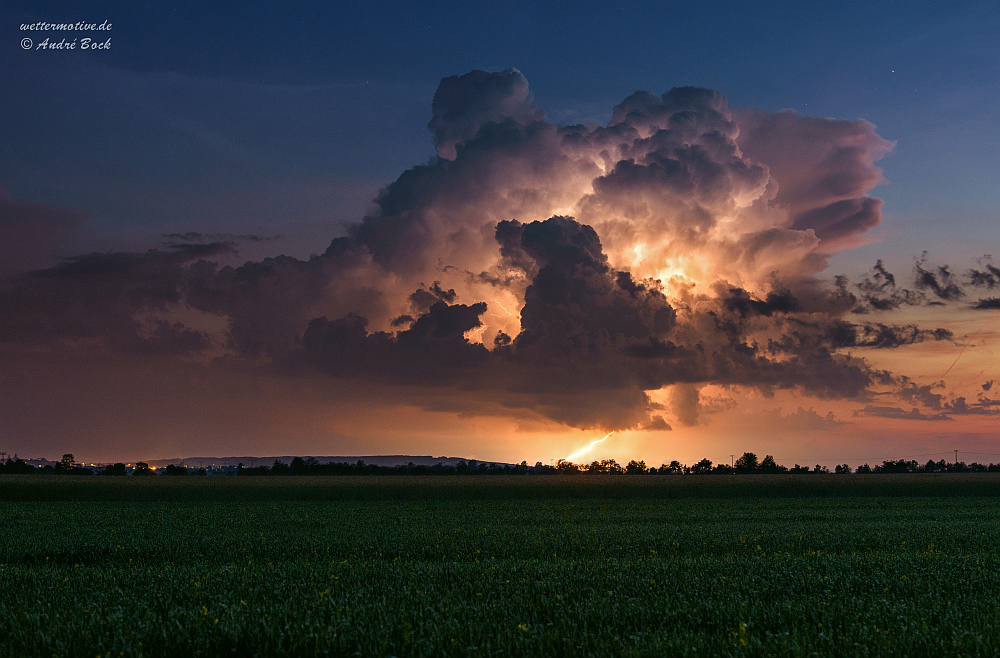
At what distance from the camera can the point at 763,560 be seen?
18328 mm

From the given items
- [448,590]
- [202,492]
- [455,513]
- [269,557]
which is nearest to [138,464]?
[202,492]

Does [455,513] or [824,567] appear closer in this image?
[824,567]

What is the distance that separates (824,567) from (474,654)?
11.7 meters

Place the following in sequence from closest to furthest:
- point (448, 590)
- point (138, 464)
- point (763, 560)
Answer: point (448, 590) < point (763, 560) < point (138, 464)

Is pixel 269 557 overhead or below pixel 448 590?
below

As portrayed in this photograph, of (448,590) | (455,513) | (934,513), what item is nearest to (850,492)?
(934,513)

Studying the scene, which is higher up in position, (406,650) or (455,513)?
(406,650)

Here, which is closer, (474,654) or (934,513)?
(474,654)

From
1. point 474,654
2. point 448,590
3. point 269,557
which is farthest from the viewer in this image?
point 269,557

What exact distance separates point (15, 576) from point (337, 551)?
10467 millimetres

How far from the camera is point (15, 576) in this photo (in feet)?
58.0

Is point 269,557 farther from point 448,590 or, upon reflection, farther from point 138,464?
point 138,464

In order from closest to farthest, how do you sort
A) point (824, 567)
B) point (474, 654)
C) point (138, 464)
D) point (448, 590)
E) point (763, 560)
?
point (474, 654), point (448, 590), point (824, 567), point (763, 560), point (138, 464)

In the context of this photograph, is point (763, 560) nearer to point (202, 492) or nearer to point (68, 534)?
point (68, 534)
